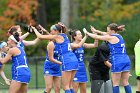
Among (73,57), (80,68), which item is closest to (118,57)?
(73,57)

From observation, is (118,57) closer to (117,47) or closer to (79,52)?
(117,47)

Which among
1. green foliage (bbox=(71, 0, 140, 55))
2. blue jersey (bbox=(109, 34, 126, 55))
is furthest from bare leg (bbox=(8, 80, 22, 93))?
green foliage (bbox=(71, 0, 140, 55))

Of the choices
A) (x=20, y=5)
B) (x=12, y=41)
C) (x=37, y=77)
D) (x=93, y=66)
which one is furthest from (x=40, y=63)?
(x=20, y=5)

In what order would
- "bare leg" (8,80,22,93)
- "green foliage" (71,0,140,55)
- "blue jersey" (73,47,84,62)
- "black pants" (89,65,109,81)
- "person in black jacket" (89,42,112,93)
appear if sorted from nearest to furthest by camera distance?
"bare leg" (8,80,22,93) → "person in black jacket" (89,42,112,93) → "black pants" (89,65,109,81) → "blue jersey" (73,47,84,62) → "green foliage" (71,0,140,55)

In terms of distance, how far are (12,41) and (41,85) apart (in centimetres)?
942

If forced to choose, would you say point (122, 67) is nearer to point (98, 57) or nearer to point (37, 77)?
point (98, 57)

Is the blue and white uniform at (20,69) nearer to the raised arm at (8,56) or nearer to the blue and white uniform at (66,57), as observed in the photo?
the raised arm at (8,56)

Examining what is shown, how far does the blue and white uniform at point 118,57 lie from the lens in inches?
714

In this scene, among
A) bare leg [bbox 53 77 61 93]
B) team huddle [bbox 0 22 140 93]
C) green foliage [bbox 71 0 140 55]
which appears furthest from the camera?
green foliage [bbox 71 0 140 55]

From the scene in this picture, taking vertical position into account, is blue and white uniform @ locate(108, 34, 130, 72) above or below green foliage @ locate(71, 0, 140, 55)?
below

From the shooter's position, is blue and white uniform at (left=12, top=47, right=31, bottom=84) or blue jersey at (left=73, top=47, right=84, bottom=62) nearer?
blue and white uniform at (left=12, top=47, right=31, bottom=84)

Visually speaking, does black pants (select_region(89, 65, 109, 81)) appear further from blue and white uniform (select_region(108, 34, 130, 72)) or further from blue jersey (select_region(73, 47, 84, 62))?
blue jersey (select_region(73, 47, 84, 62))

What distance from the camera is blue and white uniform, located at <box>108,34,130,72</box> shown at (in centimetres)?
1812

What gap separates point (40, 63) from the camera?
25641 millimetres
